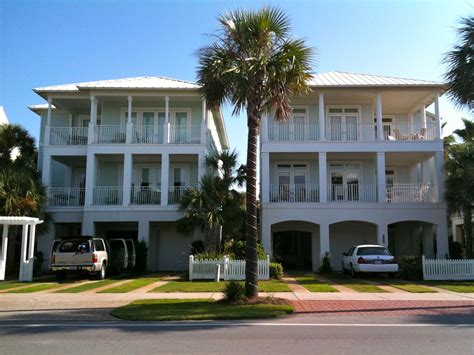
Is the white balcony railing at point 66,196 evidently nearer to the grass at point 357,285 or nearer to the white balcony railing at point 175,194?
the white balcony railing at point 175,194

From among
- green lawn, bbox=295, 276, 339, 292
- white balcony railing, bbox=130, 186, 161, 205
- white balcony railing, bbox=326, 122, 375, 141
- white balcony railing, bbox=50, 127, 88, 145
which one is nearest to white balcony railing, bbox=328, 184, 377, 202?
white balcony railing, bbox=326, 122, 375, 141

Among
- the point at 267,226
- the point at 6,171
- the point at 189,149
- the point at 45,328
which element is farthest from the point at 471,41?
the point at 6,171

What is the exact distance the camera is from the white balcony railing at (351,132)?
2602 cm

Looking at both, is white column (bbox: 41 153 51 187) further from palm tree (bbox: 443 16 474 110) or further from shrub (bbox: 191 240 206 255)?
palm tree (bbox: 443 16 474 110)

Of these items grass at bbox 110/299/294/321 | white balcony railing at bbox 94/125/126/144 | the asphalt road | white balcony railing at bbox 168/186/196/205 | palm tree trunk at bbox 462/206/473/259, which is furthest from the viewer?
white balcony railing at bbox 94/125/126/144

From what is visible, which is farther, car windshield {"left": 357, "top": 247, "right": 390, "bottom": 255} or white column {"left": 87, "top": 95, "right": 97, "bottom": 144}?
white column {"left": 87, "top": 95, "right": 97, "bottom": 144}

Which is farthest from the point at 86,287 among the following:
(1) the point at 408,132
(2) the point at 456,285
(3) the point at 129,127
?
(1) the point at 408,132

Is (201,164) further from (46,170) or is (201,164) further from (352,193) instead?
(352,193)

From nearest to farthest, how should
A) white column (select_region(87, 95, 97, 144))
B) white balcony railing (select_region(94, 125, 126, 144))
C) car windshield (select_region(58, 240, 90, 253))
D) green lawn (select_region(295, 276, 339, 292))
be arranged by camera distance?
green lawn (select_region(295, 276, 339, 292)) < car windshield (select_region(58, 240, 90, 253)) < white column (select_region(87, 95, 97, 144)) < white balcony railing (select_region(94, 125, 126, 144))

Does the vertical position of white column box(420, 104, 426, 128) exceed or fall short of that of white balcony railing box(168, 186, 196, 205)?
it exceeds it

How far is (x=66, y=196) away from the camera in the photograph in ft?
85.5

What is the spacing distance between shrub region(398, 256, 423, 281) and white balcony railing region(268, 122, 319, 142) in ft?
27.9

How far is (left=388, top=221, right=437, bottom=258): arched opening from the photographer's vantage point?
1069 inches

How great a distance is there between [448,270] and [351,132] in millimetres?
9948
